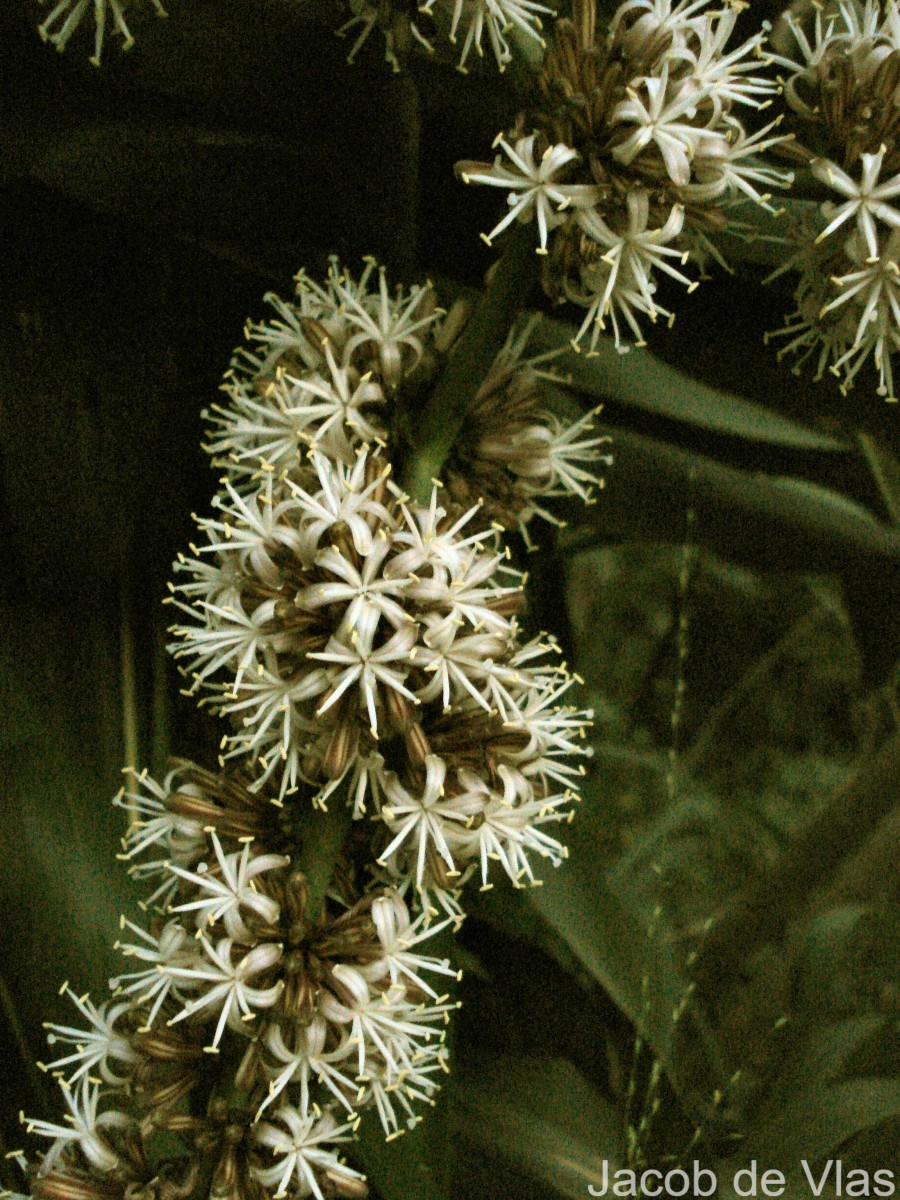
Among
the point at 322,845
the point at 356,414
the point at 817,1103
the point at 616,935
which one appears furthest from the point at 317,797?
the point at 817,1103

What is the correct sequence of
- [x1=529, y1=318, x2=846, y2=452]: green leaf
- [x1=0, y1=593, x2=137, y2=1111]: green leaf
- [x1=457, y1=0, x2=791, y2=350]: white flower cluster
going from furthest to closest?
[x1=529, y1=318, x2=846, y2=452]: green leaf < [x1=0, y1=593, x2=137, y2=1111]: green leaf < [x1=457, y1=0, x2=791, y2=350]: white flower cluster

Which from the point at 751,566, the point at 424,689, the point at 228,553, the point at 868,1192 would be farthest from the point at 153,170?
the point at 868,1192

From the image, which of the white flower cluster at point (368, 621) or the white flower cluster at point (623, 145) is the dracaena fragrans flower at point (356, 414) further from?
the white flower cluster at point (623, 145)

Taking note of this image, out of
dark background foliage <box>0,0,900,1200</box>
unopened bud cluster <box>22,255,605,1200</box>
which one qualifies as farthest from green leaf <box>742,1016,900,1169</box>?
unopened bud cluster <box>22,255,605,1200</box>

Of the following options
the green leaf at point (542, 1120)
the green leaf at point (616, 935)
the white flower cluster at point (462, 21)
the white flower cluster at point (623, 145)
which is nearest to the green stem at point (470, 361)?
the white flower cluster at point (623, 145)

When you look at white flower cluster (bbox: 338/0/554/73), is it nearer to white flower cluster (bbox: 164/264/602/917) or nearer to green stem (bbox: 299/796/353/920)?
white flower cluster (bbox: 164/264/602/917)

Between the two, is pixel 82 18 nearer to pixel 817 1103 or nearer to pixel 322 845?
pixel 322 845

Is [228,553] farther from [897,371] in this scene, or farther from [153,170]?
[897,371]
